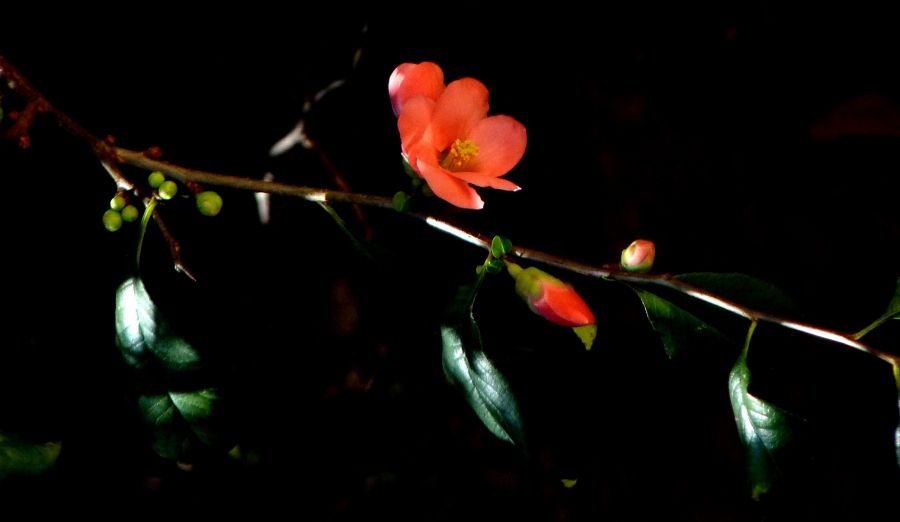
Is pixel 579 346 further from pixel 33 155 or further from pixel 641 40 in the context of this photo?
pixel 641 40

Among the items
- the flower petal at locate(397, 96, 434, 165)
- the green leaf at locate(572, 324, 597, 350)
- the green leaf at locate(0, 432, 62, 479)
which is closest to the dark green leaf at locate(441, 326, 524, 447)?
the green leaf at locate(572, 324, 597, 350)

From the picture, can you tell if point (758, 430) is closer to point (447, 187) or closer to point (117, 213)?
point (447, 187)

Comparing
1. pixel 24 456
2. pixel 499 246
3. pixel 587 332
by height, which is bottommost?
pixel 24 456

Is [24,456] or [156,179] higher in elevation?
[156,179]

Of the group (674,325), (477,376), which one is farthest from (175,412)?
(674,325)

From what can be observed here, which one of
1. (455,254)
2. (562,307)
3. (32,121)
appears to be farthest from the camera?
(455,254)

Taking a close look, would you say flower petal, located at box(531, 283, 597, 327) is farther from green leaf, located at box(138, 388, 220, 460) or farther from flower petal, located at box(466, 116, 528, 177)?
green leaf, located at box(138, 388, 220, 460)

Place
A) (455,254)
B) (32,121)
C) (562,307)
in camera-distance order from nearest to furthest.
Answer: (562,307) < (32,121) < (455,254)
